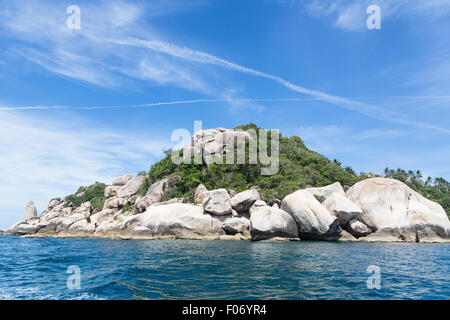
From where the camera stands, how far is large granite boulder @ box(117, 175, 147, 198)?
4138 centimetres

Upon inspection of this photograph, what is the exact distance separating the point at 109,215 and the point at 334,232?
34.1 metres

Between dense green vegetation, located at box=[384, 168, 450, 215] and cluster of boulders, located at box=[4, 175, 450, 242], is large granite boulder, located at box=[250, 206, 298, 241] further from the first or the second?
dense green vegetation, located at box=[384, 168, 450, 215]

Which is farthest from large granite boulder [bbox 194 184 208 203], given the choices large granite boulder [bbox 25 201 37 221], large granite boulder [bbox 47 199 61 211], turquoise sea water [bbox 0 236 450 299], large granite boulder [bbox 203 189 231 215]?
large granite boulder [bbox 25 201 37 221]

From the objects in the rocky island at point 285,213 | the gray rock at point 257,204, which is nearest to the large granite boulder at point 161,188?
the rocky island at point 285,213

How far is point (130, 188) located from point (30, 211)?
32.8 meters

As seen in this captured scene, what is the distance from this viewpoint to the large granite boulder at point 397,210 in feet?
70.5

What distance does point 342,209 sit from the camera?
21031mm

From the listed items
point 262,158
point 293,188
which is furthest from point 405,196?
point 262,158

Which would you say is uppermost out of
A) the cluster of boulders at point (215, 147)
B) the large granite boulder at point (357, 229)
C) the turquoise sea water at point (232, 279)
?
the cluster of boulders at point (215, 147)

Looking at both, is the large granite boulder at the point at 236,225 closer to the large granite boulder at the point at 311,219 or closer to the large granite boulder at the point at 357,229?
the large granite boulder at the point at 311,219

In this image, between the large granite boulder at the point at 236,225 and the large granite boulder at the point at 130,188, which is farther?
the large granite boulder at the point at 130,188

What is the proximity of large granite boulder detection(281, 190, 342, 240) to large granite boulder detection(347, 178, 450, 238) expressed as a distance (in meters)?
3.67

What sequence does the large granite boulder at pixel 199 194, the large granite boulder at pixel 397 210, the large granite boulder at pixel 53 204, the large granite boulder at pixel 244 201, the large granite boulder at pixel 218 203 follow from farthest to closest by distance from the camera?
the large granite boulder at pixel 53 204
the large granite boulder at pixel 199 194
the large granite boulder at pixel 244 201
the large granite boulder at pixel 218 203
the large granite boulder at pixel 397 210

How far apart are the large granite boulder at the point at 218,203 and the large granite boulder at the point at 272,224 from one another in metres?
3.91
